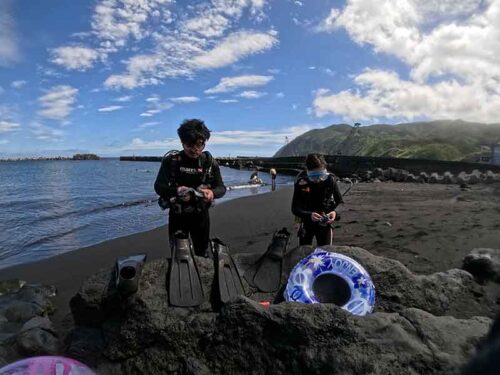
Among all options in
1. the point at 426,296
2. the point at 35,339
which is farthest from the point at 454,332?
the point at 35,339

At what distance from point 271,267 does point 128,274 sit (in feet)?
6.19

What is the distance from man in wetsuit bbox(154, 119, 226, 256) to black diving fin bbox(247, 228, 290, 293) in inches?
32.7

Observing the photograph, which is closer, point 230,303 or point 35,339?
point 230,303

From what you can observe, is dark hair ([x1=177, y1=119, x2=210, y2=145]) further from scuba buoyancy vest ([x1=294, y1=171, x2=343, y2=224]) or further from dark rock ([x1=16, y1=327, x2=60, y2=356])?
dark rock ([x1=16, y1=327, x2=60, y2=356])

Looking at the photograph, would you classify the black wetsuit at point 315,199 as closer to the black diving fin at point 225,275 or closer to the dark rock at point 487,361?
the black diving fin at point 225,275

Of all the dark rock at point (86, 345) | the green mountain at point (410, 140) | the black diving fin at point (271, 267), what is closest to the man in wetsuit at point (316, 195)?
the black diving fin at point (271, 267)

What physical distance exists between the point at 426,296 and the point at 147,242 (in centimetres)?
842

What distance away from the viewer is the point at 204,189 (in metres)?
4.68

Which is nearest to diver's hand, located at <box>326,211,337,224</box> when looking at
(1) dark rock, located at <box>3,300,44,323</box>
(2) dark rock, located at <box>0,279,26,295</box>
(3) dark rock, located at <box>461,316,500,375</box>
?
(1) dark rock, located at <box>3,300,44,323</box>

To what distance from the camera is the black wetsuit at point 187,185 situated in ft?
15.3

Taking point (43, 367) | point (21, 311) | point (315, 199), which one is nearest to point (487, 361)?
point (43, 367)

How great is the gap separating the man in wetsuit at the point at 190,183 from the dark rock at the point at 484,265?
13.2 feet

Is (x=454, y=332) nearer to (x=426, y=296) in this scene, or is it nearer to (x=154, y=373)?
(x=426, y=296)

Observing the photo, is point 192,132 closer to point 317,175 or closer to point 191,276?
point 191,276
